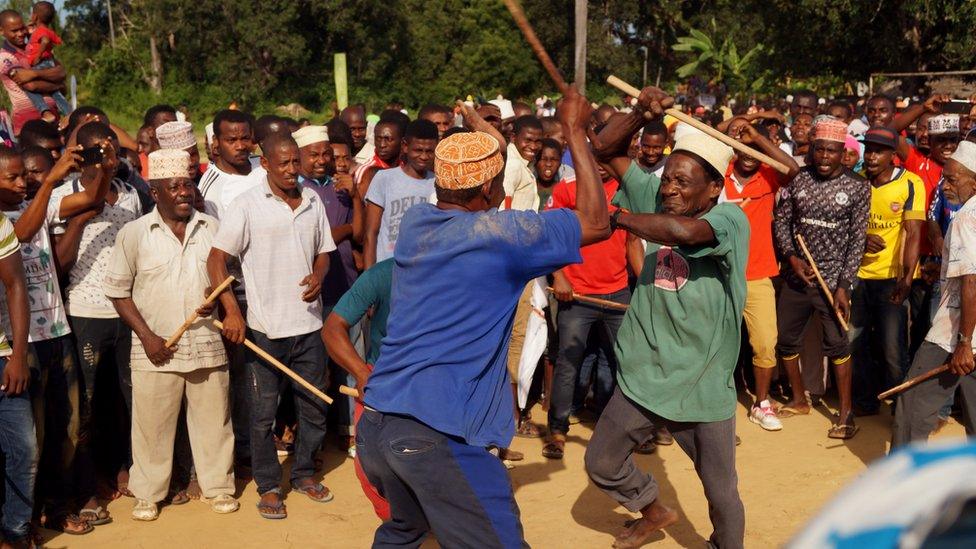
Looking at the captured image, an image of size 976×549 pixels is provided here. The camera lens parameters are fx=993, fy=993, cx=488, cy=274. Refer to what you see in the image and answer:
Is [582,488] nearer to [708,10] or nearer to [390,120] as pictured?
[390,120]

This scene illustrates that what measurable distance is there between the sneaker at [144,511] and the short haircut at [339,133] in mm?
3422

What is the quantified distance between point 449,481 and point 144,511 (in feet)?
10.2

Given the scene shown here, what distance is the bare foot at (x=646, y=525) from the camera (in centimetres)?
554

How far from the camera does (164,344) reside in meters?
5.91

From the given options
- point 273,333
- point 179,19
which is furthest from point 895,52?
point 179,19

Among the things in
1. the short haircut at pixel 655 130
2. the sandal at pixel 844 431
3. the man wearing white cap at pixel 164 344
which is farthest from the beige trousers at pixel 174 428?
the sandal at pixel 844 431

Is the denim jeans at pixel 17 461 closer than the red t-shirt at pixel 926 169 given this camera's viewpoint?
Yes

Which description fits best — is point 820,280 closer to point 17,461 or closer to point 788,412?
point 788,412

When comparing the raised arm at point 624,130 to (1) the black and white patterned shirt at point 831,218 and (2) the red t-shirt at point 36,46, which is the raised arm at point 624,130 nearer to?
(1) the black and white patterned shirt at point 831,218

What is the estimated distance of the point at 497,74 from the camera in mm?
46812

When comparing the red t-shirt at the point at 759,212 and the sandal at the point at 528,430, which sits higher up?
the red t-shirt at the point at 759,212

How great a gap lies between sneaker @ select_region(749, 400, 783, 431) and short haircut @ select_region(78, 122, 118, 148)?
5.22 meters

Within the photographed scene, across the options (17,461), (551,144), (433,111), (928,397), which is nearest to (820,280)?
(928,397)

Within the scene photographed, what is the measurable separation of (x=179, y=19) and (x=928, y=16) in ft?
96.1
